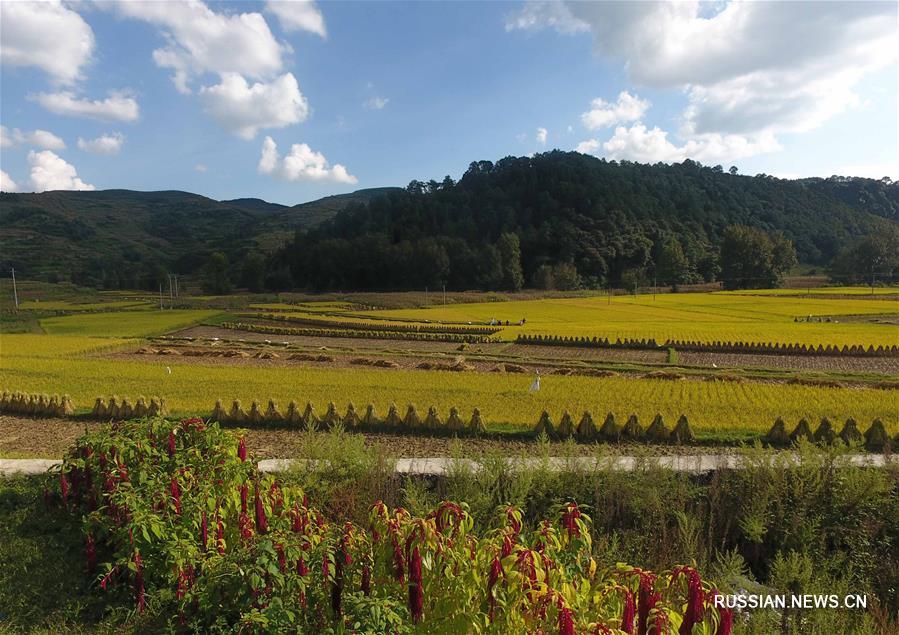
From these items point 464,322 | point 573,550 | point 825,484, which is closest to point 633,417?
point 825,484

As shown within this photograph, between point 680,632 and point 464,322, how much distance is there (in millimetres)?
35782

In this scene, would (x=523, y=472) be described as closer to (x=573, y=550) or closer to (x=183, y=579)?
(x=573, y=550)

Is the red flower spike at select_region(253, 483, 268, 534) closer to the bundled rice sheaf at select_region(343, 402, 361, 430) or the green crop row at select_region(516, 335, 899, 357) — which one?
the bundled rice sheaf at select_region(343, 402, 361, 430)

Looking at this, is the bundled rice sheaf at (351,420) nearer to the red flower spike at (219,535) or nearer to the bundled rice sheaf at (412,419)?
the bundled rice sheaf at (412,419)

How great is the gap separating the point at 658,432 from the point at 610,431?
106cm

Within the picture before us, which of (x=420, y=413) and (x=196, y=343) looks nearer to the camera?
(x=420, y=413)

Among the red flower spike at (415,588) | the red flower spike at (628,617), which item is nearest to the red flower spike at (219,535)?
A: the red flower spike at (415,588)

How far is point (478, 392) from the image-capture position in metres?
15.9

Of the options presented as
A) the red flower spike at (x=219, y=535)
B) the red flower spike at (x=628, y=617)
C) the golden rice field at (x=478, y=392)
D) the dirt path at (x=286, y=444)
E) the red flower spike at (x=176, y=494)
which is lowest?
the dirt path at (x=286, y=444)

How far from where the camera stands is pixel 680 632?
300 centimetres

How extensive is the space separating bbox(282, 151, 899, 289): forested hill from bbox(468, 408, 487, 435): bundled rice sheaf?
71422 mm

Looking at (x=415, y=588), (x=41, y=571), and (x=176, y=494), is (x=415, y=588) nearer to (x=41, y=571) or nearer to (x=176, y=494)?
(x=176, y=494)

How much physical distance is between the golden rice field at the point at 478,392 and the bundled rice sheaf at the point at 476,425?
0.52m

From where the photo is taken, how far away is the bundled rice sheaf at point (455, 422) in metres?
12.0
